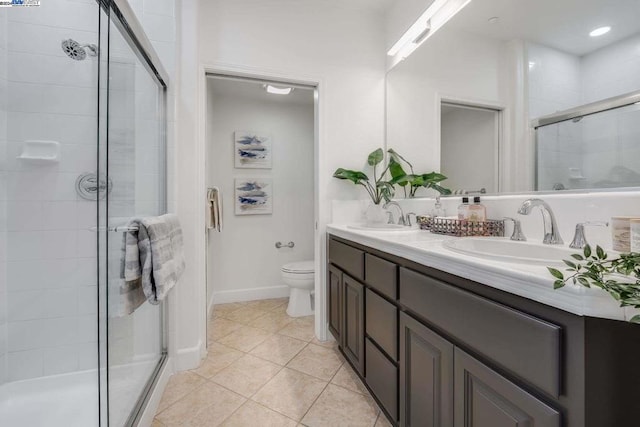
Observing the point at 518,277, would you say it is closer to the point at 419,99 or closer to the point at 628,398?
the point at 628,398

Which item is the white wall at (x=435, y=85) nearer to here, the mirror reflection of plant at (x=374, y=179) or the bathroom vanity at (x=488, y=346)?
the mirror reflection of plant at (x=374, y=179)

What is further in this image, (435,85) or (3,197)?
(435,85)

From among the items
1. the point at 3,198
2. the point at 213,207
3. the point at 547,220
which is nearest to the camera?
the point at 547,220

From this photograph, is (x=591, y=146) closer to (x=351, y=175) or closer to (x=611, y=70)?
(x=611, y=70)

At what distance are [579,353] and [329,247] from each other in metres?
1.49

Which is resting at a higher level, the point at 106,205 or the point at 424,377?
the point at 106,205

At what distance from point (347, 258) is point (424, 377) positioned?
0.75 metres

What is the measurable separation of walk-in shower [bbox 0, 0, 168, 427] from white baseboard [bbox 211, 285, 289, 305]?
4.19ft

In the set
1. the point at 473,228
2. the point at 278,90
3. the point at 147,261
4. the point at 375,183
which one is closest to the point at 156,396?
the point at 147,261

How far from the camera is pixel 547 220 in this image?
99 centimetres

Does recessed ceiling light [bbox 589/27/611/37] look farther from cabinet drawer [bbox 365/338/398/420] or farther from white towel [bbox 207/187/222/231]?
white towel [bbox 207/187/222/231]

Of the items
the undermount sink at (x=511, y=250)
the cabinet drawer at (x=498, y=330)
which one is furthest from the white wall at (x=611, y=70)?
the cabinet drawer at (x=498, y=330)

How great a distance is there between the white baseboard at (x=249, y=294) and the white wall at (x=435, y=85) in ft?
6.36

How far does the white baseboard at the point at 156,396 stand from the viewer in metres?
1.25
